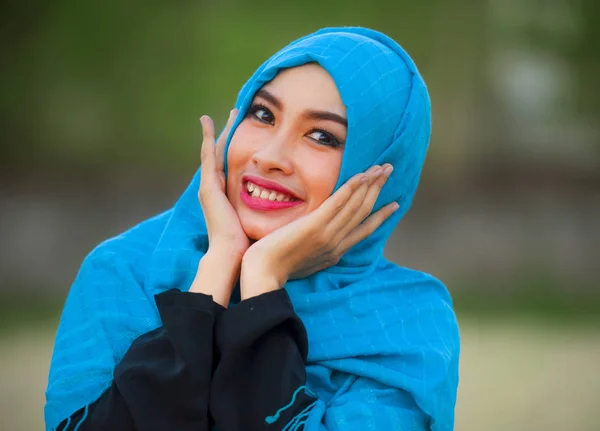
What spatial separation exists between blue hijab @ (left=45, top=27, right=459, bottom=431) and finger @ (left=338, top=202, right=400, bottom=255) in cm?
3

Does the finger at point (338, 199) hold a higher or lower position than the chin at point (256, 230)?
higher

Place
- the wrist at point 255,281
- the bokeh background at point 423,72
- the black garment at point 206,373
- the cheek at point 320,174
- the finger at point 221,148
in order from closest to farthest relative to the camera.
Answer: the black garment at point 206,373, the wrist at point 255,281, the cheek at point 320,174, the finger at point 221,148, the bokeh background at point 423,72

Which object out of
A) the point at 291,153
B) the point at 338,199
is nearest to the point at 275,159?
the point at 291,153

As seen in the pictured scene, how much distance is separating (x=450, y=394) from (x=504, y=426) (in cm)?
230

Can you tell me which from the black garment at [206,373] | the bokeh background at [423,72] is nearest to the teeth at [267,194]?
the black garment at [206,373]

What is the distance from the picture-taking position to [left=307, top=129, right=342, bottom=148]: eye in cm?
150

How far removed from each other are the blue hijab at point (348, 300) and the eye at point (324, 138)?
0.12 feet

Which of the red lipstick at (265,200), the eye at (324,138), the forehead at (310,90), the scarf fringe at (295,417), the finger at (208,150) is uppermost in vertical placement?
the forehead at (310,90)

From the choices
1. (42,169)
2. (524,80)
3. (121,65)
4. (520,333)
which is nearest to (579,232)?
(524,80)

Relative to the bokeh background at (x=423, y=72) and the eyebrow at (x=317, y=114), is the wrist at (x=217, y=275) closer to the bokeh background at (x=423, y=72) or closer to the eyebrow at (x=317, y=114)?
the eyebrow at (x=317, y=114)

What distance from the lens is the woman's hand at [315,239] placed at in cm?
140

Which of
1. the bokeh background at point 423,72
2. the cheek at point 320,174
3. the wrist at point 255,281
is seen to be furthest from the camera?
the bokeh background at point 423,72

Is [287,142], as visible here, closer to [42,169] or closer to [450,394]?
[450,394]

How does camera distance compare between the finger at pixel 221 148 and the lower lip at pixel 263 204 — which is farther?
the finger at pixel 221 148
